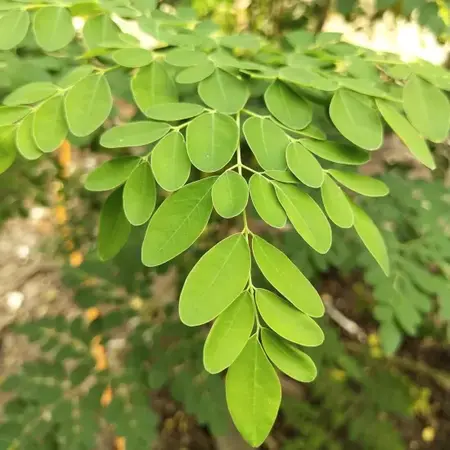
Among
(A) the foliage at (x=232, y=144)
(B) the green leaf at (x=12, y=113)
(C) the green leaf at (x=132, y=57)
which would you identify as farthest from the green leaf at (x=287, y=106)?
(B) the green leaf at (x=12, y=113)

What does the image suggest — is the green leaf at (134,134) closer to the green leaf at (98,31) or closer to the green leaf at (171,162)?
the green leaf at (171,162)

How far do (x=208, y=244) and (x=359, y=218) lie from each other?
547mm

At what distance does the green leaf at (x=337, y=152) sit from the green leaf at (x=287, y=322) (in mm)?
148

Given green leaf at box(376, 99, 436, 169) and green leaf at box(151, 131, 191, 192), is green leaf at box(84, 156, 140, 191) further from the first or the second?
green leaf at box(376, 99, 436, 169)

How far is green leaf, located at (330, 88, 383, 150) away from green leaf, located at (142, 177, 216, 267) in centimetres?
15

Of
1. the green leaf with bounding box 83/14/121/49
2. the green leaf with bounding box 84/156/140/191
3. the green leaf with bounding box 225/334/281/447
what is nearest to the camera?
the green leaf with bounding box 225/334/281/447

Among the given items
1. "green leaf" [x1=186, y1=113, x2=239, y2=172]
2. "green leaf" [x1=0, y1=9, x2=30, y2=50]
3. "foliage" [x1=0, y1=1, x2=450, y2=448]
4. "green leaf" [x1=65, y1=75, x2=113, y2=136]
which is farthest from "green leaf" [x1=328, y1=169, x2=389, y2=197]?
"green leaf" [x1=0, y1=9, x2=30, y2=50]

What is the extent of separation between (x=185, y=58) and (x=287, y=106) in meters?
0.11

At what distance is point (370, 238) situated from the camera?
1.69ft

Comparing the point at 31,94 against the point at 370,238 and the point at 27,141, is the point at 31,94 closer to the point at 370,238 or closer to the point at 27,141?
the point at 27,141

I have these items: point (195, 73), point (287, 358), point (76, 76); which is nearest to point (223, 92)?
point (195, 73)

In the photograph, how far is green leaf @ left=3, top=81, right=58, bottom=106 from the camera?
0.52 meters

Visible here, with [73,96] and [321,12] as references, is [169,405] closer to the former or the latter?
[321,12]

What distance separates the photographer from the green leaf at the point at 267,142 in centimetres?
49
